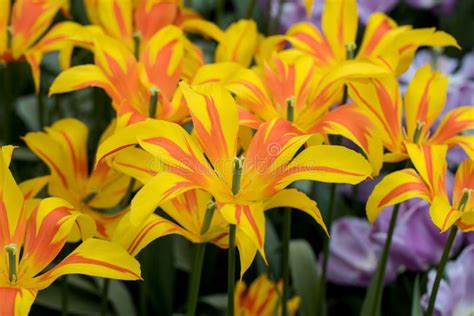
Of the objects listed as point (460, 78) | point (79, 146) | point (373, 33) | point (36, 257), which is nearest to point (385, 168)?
point (460, 78)

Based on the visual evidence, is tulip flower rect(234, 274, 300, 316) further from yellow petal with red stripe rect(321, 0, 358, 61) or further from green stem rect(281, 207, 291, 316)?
yellow petal with red stripe rect(321, 0, 358, 61)

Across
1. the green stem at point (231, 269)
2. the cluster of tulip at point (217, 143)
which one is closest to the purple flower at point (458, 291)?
the cluster of tulip at point (217, 143)

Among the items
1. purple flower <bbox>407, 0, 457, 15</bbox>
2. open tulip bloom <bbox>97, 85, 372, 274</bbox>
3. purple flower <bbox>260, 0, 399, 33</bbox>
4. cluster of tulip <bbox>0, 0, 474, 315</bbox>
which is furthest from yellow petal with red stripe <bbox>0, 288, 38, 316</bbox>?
purple flower <bbox>407, 0, 457, 15</bbox>

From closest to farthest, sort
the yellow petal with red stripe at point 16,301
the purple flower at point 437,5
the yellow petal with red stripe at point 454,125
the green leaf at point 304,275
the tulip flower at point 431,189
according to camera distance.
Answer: the yellow petal with red stripe at point 16,301, the tulip flower at point 431,189, the yellow petal with red stripe at point 454,125, the green leaf at point 304,275, the purple flower at point 437,5

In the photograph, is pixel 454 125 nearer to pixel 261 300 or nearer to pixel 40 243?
pixel 261 300

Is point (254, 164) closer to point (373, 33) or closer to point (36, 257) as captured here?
point (36, 257)

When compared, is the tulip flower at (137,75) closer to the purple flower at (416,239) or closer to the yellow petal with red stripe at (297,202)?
the yellow petal with red stripe at (297,202)

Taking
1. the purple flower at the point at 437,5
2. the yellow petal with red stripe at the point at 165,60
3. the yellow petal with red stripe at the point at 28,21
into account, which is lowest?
the yellow petal with red stripe at the point at 165,60

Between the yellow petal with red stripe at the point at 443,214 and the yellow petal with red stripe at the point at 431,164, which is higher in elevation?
the yellow petal with red stripe at the point at 431,164
